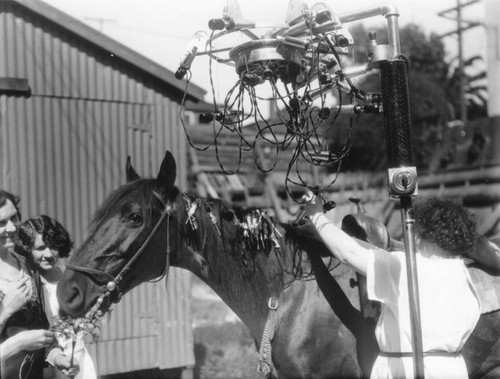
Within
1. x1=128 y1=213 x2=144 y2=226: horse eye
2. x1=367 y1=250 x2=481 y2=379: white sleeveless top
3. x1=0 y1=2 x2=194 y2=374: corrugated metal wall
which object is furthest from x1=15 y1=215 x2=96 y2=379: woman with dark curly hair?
x1=0 y1=2 x2=194 y2=374: corrugated metal wall

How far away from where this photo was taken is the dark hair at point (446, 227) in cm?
291

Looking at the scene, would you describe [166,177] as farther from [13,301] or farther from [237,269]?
[13,301]

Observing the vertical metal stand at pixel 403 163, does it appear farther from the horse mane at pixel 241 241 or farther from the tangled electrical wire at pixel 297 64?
the horse mane at pixel 241 241

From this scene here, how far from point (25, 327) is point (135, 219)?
0.92m

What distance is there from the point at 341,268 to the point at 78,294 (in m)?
1.47

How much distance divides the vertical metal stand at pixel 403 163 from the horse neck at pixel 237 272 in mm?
992

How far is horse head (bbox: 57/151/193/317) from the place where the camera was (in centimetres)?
293

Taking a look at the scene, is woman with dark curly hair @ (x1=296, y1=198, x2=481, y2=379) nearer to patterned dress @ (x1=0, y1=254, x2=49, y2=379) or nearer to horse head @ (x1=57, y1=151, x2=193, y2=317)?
horse head @ (x1=57, y1=151, x2=193, y2=317)

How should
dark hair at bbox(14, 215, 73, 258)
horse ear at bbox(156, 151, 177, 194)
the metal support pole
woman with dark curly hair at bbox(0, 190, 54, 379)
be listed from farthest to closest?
dark hair at bbox(14, 215, 73, 258) → horse ear at bbox(156, 151, 177, 194) → woman with dark curly hair at bbox(0, 190, 54, 379) → the metal support pole

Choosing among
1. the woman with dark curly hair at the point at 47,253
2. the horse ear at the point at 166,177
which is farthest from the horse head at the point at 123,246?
the woman with dark curly hair at the point at 47,253

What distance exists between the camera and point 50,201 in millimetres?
6832

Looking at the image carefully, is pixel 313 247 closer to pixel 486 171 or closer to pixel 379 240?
pixel 379 240

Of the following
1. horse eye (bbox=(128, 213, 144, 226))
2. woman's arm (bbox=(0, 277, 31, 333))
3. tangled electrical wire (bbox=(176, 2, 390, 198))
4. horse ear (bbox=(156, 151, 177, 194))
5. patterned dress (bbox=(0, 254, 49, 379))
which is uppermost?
tangled electrical wire (bbox=(176, 2, 390, 198))

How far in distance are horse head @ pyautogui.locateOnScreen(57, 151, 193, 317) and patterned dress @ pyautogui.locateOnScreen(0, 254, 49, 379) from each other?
452 mm
